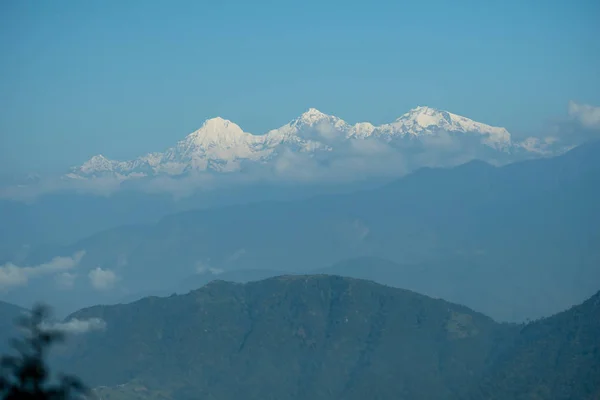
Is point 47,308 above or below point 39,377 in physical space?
above

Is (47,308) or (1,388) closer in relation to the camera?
(1,388)

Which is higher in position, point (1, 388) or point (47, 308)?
point (47, 308)
